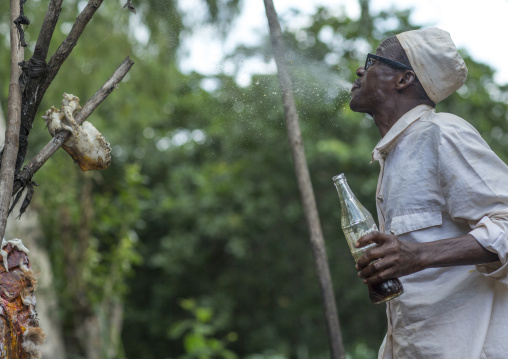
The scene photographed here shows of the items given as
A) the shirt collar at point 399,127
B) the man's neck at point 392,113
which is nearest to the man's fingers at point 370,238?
the shirt collar at point 399,127

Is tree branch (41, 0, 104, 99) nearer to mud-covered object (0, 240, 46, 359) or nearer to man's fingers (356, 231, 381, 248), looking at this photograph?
mud-covered object (0, 240, 46, 359)

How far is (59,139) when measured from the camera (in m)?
1.65

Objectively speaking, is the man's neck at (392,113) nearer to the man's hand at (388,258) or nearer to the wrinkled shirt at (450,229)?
the wrinkled shirt at (450,229)

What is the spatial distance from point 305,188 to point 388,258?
100 cm

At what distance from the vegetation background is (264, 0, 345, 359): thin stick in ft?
8.71

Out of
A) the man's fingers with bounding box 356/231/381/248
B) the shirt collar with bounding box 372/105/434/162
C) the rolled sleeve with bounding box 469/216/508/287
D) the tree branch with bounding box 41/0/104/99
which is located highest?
the tree branch with bounding box 41/0/104/99

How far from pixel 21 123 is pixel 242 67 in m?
0.87

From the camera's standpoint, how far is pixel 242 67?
2174mm

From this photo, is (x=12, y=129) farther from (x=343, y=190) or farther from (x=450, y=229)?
(x=450, y=229)

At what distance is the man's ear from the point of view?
179cm

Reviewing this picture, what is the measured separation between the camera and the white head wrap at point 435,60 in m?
1.71

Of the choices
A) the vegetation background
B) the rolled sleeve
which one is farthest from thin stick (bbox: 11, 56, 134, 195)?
the vegetation background

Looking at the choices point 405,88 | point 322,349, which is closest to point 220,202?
point 322,349

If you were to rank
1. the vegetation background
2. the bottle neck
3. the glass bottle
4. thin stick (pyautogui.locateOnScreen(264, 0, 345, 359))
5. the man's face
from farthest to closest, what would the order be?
the vegetation background, thin stick (pyautogui.locateOnScreen(264, 0, 345, 359)), the man's face, the bottle neck, the glass bottle
